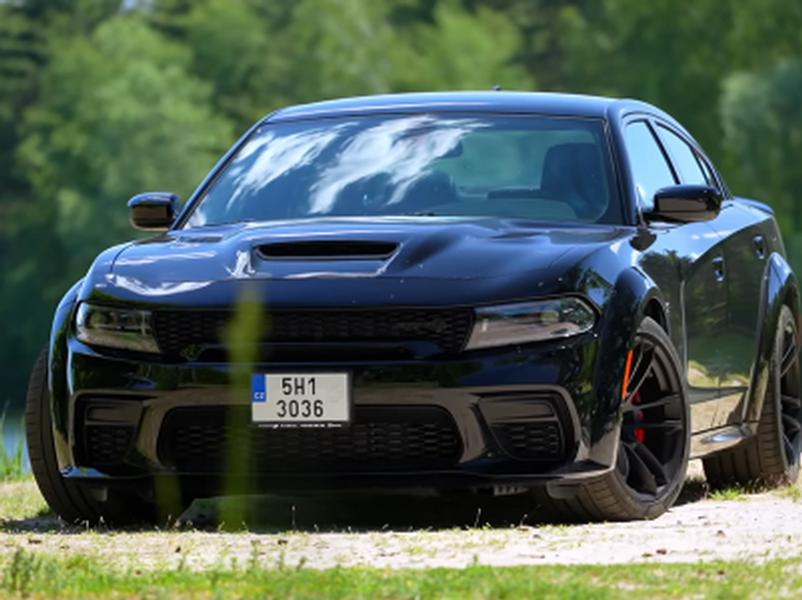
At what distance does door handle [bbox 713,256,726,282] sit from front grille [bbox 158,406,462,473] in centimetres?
214

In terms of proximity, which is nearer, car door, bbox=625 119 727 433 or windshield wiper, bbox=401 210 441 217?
windshield wiper, bbox=401 210 441 217

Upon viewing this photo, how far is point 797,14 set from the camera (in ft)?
228

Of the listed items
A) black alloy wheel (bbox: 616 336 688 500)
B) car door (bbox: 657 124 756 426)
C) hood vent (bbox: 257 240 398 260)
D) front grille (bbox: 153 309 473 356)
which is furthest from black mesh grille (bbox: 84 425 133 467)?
car door (bbox: 657 124 756 426)

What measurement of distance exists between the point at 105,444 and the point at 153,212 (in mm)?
1518

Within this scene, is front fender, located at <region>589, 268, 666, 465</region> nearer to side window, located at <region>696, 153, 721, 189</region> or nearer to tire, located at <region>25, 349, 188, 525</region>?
tire, located at <region>25, 349, 188, 525</region>

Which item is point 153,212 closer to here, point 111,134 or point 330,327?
point 330,327

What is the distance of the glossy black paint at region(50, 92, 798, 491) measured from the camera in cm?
770

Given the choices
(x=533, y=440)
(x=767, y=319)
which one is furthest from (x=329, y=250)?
(x=767, y=319)

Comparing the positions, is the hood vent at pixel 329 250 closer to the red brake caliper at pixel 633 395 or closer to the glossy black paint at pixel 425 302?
the glossy black paint at pixel 425 302

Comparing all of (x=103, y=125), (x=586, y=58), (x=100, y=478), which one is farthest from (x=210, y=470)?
(x=586, y=58)

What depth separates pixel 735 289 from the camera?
9.84 m

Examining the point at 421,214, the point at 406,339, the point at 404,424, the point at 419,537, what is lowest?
the point at 419,537

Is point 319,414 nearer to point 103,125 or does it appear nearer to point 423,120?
point 423,120

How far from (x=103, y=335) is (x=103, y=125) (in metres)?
68.1
